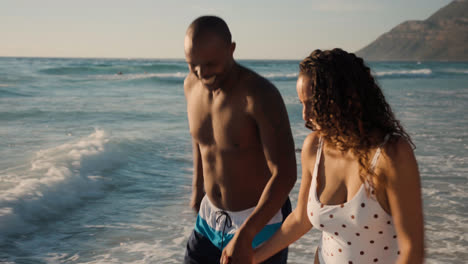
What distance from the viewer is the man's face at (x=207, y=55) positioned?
206 centimetres

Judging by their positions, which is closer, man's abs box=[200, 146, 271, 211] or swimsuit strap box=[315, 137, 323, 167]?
swimsuit strap box=[315, 137, 323, 167]

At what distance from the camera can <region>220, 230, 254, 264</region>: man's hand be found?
1.95 m

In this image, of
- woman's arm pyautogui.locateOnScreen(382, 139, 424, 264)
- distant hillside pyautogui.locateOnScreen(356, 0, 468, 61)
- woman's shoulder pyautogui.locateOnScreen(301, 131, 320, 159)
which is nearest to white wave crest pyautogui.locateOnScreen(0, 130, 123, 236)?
woman's shoulder pyautogui.locateOnScreen(301, 131, 320, 159)

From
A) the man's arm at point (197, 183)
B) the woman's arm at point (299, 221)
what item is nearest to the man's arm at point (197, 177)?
the man's arm at point (197, 183)

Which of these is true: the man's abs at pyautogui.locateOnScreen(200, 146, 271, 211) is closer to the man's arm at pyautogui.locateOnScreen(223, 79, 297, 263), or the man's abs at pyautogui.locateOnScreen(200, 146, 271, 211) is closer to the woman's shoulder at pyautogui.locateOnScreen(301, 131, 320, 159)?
the man's arm at pyautogui.locateOnScreen(223, 79, 297, 263)

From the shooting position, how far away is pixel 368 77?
1754mm

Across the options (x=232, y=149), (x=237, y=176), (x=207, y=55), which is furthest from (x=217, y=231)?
(x=207, y=55)

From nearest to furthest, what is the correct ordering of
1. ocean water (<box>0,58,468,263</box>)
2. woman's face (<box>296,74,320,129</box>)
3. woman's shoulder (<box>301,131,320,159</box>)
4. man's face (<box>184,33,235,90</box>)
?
woman's face (<box>296,74,320,129</box>), woman's shoulder (<box>301,131,320,159</box>), man's face (<box>184,33,235,90</box>), ocean water (<box>0,58,468,263</box>)

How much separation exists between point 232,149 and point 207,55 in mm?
432

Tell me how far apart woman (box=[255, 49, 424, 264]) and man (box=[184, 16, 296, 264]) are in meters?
0.19

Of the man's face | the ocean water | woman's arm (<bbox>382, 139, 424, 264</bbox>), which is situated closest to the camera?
woman's arm (<bbox>382, 139, 424, 264</bbox>)

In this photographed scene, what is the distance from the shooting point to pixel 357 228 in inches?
67.4

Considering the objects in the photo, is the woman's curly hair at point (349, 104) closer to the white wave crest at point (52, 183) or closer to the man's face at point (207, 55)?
the man's face at point (207, 55)

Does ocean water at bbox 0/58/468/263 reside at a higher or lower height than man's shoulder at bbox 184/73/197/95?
lower
